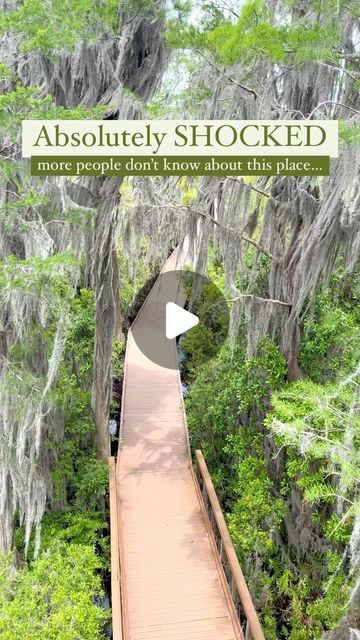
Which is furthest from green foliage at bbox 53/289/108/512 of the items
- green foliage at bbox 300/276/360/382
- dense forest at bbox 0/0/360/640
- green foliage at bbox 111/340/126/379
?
green foliage at bbox 300/276/360/382

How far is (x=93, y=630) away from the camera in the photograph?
4.41 meters

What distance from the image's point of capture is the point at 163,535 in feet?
18.5

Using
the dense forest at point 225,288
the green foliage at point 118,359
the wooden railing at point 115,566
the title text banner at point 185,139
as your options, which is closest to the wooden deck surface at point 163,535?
the wooden railing at point 115,566

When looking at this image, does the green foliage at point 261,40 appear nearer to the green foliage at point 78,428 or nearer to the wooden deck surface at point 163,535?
the green foliage at point 78,428

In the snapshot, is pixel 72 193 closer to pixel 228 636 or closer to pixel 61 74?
pixel 61 74

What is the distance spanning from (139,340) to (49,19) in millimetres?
6752

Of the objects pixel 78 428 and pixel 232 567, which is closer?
pixel 232 567

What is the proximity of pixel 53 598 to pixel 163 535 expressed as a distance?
4.94ft

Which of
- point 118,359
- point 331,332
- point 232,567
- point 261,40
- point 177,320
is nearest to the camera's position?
point 261,40

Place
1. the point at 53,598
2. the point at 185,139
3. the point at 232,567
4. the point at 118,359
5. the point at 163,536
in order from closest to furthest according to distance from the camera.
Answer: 1. the point at 185,139
2. the point at 53,598
3. the point at 232,567
4. the point at 163,536
5. the point at 118,359

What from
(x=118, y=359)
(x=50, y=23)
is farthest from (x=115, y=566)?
(x=50, y=23)

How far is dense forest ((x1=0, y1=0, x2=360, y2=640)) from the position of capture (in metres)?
3.96

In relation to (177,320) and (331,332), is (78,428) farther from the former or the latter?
(177,320)

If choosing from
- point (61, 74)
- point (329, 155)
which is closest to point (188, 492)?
point (329, 155)
